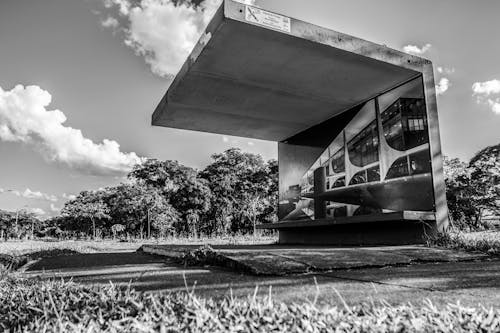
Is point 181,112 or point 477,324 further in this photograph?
point 181,112

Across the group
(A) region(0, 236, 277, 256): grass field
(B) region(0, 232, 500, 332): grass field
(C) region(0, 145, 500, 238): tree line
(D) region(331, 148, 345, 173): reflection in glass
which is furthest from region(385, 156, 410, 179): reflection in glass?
(C) region(0, 145, 500, 238): tree line

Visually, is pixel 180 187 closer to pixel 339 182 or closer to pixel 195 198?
pixel 195 198

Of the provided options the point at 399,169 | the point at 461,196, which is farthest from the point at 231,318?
the point at 461,196

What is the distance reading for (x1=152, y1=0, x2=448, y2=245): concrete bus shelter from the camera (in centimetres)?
484

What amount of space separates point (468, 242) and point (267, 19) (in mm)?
3264

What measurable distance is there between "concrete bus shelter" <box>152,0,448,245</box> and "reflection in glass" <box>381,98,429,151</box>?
0.02 metres

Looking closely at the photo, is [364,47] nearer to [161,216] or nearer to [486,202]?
[486,202]

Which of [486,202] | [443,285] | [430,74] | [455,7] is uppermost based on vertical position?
[455,7]

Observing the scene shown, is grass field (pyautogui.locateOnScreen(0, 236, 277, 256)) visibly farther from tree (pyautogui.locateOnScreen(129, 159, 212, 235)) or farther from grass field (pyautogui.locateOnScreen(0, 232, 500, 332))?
tree (pyautogui.locateOnScreen(129, 159, 212, 235))

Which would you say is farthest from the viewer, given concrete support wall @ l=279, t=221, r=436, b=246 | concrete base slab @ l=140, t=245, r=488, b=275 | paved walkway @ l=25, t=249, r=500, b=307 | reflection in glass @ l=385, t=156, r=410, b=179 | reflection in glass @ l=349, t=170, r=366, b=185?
reflection in glass @ l=349, t=170, r=366, b=185

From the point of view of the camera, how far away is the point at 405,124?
570cm

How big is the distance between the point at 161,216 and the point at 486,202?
23.3 metres

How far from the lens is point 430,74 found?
547 cm

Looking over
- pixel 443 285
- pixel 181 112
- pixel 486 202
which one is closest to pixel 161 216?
pixel 181 112
